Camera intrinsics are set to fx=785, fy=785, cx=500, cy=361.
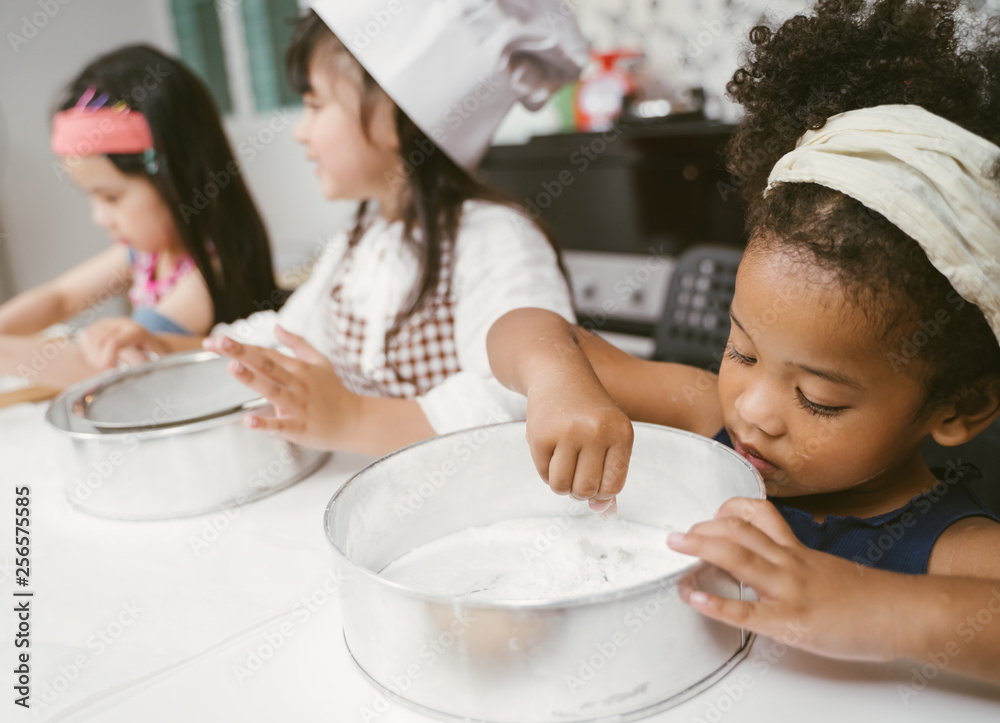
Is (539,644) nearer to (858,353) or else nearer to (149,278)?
(858,353)

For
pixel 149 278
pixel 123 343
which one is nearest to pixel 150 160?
pixel 149 278

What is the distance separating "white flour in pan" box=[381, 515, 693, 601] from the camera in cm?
49

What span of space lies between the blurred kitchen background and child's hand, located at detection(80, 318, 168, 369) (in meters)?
0.61

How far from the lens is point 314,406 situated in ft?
2.33

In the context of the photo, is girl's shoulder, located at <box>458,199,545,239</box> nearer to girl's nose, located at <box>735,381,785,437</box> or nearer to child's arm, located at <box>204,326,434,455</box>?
child's arm, located at <box>204,326,434,455</box>

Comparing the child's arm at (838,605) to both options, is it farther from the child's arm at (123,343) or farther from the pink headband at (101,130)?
the pink headband at (101,130)

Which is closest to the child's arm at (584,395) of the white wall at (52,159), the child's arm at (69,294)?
the child's arm at (69,294)

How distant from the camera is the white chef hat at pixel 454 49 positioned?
0.89 meters

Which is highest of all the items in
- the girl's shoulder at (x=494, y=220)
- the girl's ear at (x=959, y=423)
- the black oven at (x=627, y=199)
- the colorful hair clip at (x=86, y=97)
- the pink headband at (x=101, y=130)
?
the colorful hair clip at (x=86, y=97)

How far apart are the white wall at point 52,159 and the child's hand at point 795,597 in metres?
2.53

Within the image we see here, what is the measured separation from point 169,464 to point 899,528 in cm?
57

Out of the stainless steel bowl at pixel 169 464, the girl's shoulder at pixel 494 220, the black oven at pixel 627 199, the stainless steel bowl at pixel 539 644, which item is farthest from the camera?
the black oven at pixel 627 199

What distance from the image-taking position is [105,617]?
53cm

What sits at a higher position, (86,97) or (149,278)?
(86,97)
